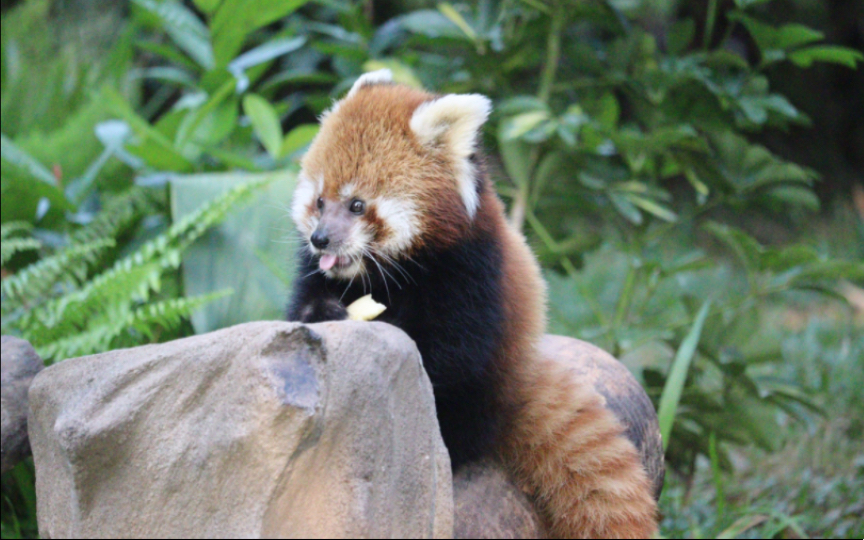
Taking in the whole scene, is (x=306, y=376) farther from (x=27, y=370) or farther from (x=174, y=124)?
(x=174, y=124)

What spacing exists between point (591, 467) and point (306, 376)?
105 cm

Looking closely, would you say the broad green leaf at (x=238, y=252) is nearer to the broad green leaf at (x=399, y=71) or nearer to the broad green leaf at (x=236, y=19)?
the broad green leaf at (x=399, y=71)

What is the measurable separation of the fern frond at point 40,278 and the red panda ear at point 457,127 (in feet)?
5.80

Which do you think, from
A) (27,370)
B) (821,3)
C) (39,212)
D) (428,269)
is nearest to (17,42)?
(39,212)

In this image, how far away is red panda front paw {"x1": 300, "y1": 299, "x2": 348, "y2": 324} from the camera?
2.16m

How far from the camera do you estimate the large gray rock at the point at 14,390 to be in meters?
2.18

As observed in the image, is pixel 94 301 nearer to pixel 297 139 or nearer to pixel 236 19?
pixel 297 139

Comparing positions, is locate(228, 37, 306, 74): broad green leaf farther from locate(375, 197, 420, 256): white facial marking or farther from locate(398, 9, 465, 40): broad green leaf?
locate(375, 197, 420, 256): white facial marking

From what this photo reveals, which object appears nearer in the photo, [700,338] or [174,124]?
[700,338]

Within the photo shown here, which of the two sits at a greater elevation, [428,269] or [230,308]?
[428,269]

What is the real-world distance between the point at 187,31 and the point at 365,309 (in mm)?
3102

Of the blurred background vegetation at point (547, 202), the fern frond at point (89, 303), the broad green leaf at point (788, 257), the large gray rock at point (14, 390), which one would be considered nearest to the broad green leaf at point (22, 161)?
the blurred background vegetation at point (547, 202)

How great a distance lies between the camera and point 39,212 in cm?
385

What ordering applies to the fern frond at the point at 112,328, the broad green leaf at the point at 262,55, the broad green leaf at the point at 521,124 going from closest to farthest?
the fern frond at the point at 112,328
the broad green leaf at the point at 521,124
the broad green leaf at the point at 262,55
